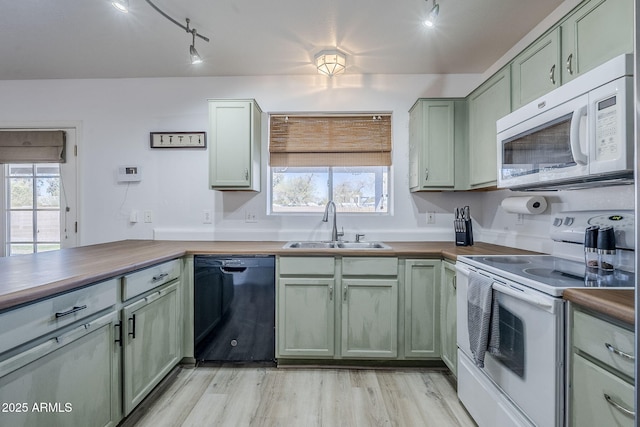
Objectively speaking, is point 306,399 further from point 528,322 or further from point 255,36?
point 255,36

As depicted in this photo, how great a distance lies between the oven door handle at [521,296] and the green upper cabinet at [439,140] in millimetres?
1255

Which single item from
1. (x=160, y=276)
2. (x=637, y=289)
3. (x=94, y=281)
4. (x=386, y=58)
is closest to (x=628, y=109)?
(x=637, y=289)

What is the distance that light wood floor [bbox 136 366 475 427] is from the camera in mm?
1667

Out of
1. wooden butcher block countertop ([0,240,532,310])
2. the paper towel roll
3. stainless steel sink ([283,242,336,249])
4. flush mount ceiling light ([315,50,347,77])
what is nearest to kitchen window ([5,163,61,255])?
wooden butcher block countertop ([0,240,532,310])

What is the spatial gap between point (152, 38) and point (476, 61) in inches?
105

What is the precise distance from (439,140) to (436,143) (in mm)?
34

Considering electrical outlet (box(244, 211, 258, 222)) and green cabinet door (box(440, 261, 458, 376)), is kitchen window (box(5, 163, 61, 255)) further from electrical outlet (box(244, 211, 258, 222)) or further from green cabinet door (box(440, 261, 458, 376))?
green cabinet door (box(440, 261, 458, 376))

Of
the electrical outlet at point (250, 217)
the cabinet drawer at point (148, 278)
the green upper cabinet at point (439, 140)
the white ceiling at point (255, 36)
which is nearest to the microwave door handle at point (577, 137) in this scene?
the white ceiling at point (255, 36)

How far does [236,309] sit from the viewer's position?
2184 millimetres

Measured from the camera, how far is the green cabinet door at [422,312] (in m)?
2.16

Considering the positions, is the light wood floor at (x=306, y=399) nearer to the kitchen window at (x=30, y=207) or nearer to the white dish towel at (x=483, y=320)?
the white dish towel at (x=483, y=320)

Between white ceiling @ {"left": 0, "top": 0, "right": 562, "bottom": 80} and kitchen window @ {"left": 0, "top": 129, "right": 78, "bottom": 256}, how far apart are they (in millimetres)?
649

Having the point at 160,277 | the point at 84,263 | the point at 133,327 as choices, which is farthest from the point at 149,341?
the point at 84,263

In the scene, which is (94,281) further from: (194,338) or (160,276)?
(194,338)
